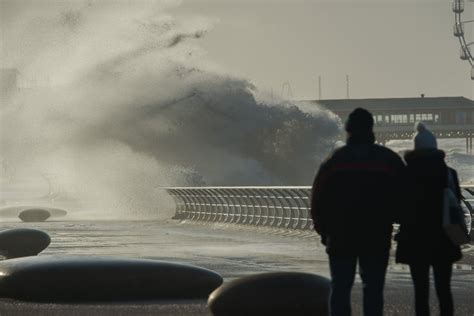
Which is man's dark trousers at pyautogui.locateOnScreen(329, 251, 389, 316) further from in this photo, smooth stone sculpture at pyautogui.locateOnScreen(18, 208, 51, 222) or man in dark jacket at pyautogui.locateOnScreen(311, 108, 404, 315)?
smooth stone sculpture at pyautogui.locateOnScreen(18, 208, 51, 222)

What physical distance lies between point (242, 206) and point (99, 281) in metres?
26.0

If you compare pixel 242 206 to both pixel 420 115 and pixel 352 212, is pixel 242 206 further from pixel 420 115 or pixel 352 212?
pixel 420 115

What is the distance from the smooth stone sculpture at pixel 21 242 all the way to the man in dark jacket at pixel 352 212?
11920 mm

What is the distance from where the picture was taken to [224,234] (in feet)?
111

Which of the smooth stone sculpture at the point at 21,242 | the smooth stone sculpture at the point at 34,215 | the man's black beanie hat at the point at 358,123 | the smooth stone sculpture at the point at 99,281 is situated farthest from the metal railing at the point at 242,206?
the man's black beanie hat at the point at 358,123

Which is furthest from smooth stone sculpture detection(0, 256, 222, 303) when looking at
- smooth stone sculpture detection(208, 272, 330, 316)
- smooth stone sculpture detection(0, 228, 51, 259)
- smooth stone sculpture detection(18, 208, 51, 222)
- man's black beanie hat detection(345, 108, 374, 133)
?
smooth stone sculpture detection(18, 208, 51, 222)

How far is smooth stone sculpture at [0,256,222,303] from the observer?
13.8 m

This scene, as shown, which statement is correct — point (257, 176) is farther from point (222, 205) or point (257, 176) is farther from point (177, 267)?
point (177, 267)

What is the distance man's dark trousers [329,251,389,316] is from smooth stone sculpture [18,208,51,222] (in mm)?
42306

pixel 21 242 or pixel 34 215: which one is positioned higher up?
pixel 21 242

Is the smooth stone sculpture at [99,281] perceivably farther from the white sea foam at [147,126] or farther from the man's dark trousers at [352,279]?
the white sea foam at [147,126]

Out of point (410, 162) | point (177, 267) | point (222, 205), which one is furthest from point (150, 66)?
point (410, 162)

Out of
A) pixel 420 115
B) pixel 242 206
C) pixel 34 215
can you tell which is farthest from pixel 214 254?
pixel 420 115

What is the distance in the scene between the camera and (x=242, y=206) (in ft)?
131
